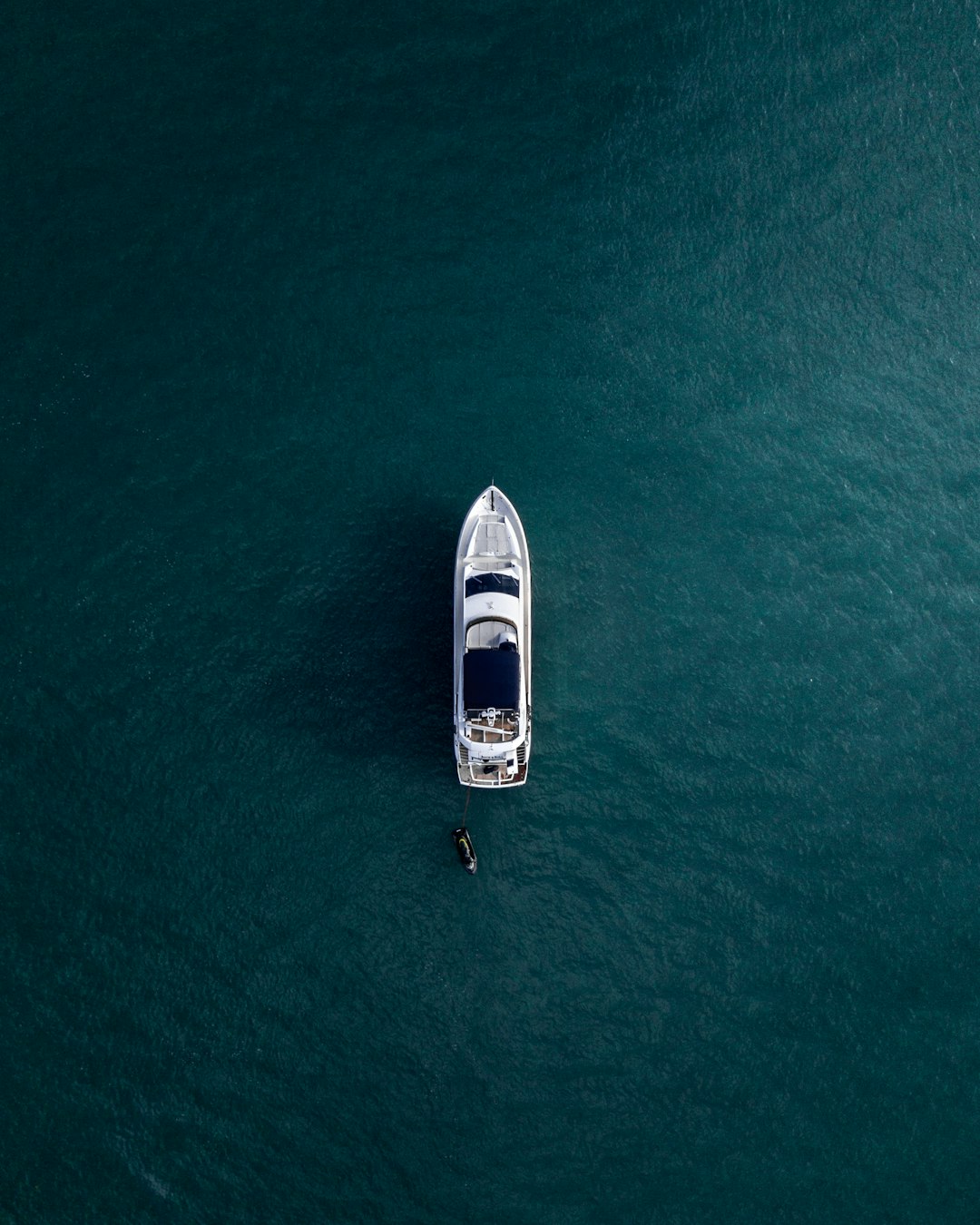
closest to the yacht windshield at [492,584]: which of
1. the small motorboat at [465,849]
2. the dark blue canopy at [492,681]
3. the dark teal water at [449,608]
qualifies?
the dark blue canopy at [492,681]

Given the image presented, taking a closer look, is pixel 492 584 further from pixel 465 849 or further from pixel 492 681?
pixel 465 849

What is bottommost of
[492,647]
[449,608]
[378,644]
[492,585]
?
[492,647]

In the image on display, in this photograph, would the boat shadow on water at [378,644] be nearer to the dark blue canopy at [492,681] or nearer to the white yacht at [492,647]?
the white yacht at [492,647]

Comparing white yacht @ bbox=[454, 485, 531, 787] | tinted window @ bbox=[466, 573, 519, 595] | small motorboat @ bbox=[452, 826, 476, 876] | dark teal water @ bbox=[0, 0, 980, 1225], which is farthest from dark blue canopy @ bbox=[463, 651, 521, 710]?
small motorboat @ bbox=[452, 826, 476, 876]

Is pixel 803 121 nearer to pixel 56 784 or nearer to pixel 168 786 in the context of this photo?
pixel 168 786

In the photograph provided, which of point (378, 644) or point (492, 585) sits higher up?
point (492, 585)

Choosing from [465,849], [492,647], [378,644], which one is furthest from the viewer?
[378,644]

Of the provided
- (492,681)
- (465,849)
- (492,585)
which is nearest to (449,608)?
(492,585)
